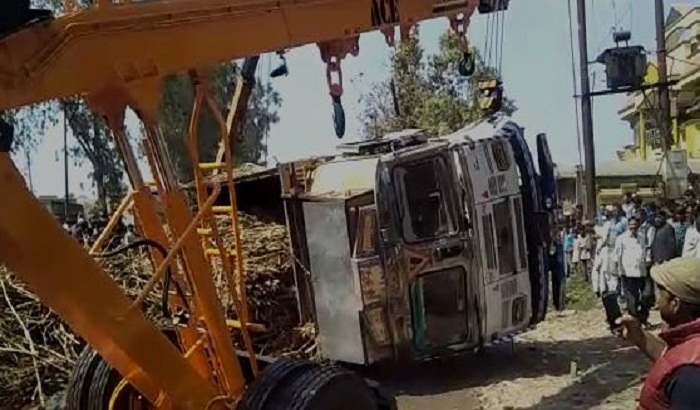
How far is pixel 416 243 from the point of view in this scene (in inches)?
436

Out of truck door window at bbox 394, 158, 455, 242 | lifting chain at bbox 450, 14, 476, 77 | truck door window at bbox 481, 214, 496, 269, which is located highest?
lifting chain at bbox 450, 14, 476, 77

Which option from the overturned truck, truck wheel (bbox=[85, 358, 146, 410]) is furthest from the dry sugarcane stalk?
the overturned truck

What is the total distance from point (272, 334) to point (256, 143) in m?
29.2

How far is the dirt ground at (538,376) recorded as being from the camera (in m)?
10.4

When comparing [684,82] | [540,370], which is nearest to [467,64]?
[540,370]

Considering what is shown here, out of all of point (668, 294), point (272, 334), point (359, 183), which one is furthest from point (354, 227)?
point (668, 294)

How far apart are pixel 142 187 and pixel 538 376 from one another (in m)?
5.85

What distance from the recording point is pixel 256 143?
40.8m

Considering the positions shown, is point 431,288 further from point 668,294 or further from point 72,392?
point 668,294

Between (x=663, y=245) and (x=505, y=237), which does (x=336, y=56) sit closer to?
(x=505, y=237)

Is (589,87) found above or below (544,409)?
above

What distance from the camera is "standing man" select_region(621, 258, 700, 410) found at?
3383 mm

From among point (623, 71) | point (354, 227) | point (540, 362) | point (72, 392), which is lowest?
point (540, 362)

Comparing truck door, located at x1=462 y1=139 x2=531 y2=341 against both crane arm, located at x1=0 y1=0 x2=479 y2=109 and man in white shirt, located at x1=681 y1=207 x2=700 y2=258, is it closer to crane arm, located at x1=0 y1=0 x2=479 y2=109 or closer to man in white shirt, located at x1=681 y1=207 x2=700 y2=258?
man in white shirt, located at x1=681 y1=207 x2=700 y2=258
